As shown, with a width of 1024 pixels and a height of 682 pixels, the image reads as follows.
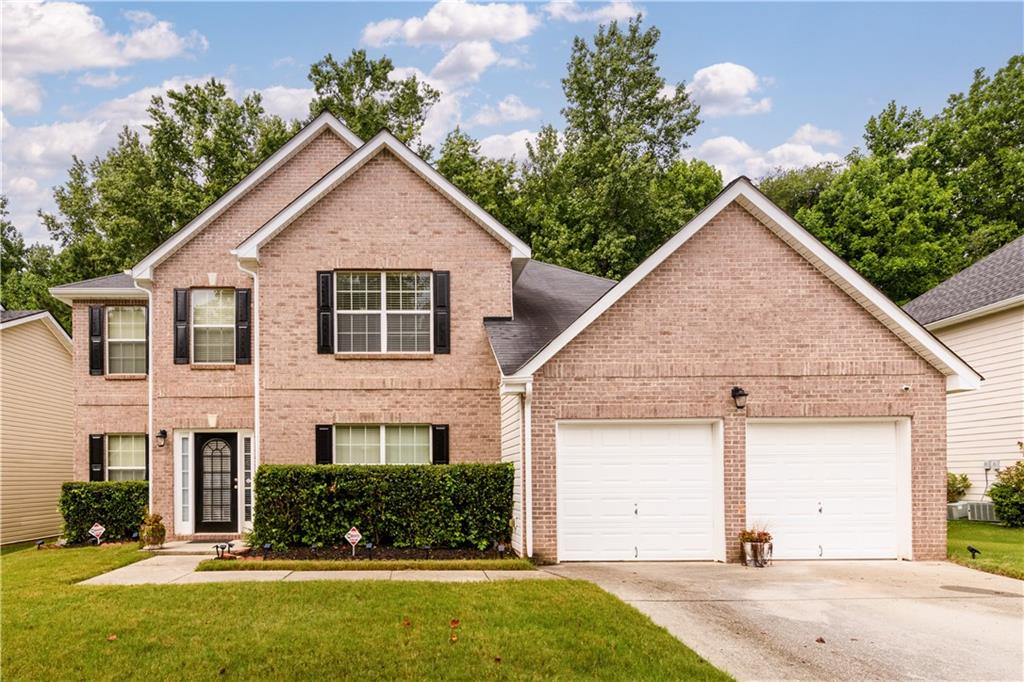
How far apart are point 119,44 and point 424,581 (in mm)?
19323

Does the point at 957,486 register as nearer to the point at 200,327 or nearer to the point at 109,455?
the point at 200,327

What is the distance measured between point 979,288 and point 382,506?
16075 millimetres

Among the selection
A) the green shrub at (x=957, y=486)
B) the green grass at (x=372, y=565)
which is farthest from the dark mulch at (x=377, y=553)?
the green shrub at (x=957, y=486)

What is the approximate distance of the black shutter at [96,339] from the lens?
17016 millimetres

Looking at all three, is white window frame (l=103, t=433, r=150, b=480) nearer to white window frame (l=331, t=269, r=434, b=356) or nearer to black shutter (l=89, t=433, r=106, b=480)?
black shutter (l=89, t=433, r=106, b=480)

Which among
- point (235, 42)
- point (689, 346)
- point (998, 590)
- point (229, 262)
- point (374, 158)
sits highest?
point (235, 42)

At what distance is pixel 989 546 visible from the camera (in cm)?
1345

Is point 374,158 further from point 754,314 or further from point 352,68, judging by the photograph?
point 352,68

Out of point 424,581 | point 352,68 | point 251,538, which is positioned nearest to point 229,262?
point 251,538

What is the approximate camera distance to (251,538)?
1269 centimetres

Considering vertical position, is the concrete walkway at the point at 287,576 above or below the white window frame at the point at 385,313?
below

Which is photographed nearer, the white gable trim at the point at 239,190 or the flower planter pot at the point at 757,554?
the flower planter pot at the point at 757,554

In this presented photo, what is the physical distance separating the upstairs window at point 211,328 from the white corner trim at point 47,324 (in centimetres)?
649

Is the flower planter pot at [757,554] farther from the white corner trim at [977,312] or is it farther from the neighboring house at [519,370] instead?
the white corner trim at [977,312]
